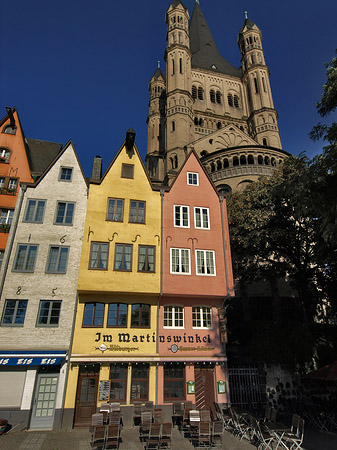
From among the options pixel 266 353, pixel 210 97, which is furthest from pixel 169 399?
pixel 210 97

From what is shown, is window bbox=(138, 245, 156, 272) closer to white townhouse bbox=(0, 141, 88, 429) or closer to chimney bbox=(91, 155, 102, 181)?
white townhouse bbox=(0, 141, 88, 429)

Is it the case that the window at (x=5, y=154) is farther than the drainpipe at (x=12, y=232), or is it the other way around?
the window at (x=5, y=154)

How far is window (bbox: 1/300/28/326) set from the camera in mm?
15680

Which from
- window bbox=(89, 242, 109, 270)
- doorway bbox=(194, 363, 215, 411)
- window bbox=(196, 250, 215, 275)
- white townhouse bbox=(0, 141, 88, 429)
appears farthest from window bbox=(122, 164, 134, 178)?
doorway bbox=(194, 363, 215, 411)

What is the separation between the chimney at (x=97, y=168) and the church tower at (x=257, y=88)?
3738 cm

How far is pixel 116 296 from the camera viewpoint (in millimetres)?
17297

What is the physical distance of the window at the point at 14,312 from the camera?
1568cm

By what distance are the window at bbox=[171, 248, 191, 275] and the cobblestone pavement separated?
815cm

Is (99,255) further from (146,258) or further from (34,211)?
(34,211)

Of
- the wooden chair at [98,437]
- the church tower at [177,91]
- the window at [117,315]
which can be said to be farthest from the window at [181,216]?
the church tower at [177,91]

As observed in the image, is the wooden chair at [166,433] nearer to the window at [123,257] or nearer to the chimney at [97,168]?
the window at [123,257]

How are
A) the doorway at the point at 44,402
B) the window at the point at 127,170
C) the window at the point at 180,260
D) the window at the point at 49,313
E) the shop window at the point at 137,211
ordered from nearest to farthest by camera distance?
the doorway at the point at 44,402
the window at the point at 49,313
the window at the point at 180,260
the shop window at the point at 137,211
the window at the point at 127,170

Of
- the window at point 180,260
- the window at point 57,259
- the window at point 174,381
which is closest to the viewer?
the window at point 174,381

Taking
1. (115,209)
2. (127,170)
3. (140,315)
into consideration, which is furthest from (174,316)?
(127,170)
